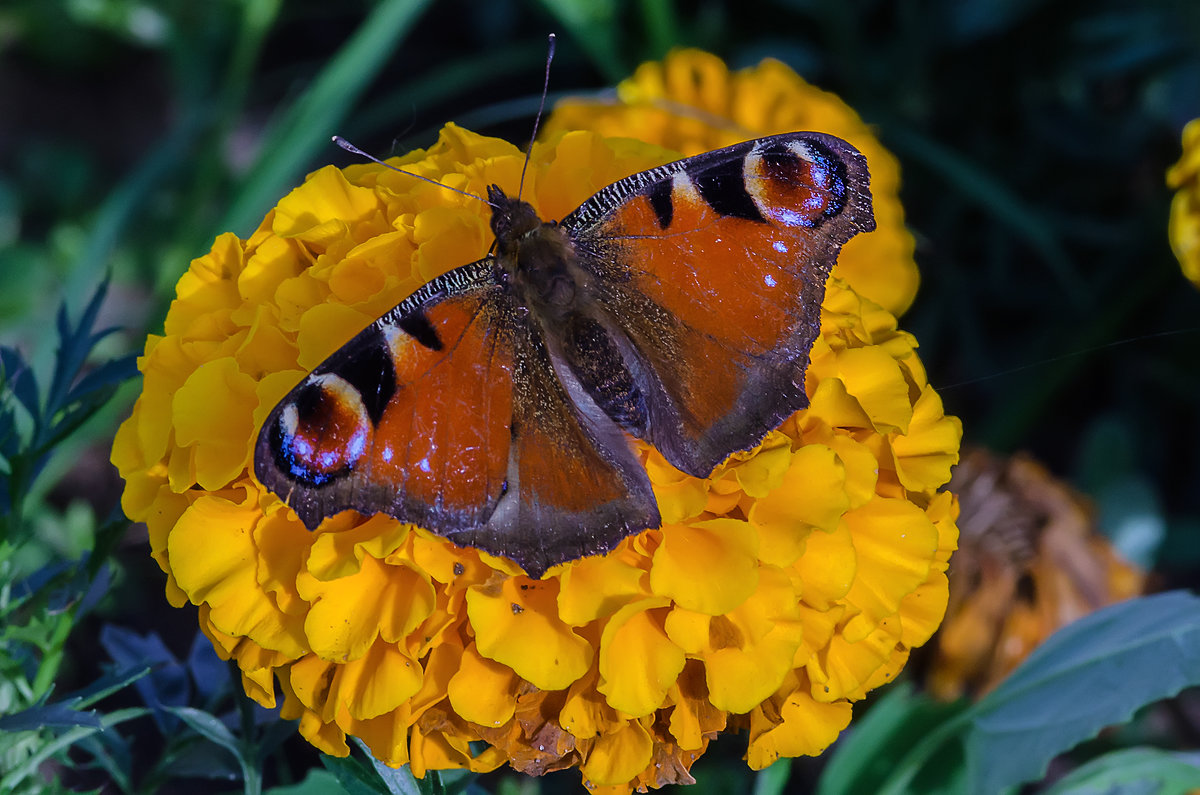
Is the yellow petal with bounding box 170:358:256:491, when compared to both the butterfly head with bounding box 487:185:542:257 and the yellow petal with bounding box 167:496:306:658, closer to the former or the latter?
the yellow petal with bounding box 167:496:306:658

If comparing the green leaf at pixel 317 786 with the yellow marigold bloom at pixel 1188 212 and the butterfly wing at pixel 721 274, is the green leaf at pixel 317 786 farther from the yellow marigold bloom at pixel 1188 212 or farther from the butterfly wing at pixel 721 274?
the yellow marigold bloom at pixel 1188 212

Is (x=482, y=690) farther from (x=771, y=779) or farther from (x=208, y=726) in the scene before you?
(x=771, y=779)

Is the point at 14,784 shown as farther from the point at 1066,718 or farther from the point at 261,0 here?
the point at 261,0

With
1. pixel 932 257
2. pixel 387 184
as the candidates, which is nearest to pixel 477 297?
pixel 387 184

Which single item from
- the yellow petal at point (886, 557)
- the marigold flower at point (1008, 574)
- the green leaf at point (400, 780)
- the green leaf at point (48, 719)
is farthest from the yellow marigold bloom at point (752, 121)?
the green leaf at point (48, 719)

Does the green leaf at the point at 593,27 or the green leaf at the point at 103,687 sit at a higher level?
the green leaf at the point at 593,27

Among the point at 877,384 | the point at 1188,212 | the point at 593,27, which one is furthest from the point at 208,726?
the point at 593,27
